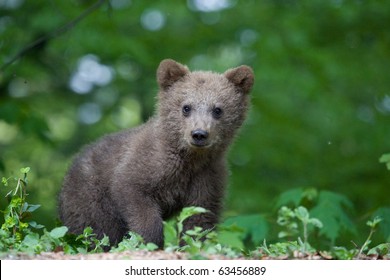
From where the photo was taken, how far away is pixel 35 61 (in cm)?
1430

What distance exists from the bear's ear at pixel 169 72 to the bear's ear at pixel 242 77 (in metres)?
0.41

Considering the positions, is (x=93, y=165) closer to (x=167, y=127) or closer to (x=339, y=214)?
(x=167, y=127)

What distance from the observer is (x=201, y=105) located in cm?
676

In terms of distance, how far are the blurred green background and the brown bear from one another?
4.96 metres

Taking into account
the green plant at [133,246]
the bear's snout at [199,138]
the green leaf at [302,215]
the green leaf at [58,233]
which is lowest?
the green plant at [133,246]

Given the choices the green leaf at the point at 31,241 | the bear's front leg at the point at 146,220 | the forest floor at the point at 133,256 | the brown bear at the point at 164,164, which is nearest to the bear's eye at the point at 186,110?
the brown bear at the point at 164,164

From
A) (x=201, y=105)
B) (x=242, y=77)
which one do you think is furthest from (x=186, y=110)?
(x=242, y=77)

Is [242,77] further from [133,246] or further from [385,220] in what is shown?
[133,246]

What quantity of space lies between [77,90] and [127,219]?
902 cm

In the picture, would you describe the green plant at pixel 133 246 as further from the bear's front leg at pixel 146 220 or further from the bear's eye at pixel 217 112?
the bear's eye at pixel 217 112

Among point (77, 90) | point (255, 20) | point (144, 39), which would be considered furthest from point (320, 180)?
point (77, 90)

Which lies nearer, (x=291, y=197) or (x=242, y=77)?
(x=242, y=77)

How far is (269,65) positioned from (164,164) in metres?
6.21

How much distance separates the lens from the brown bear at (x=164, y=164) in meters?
6.50
